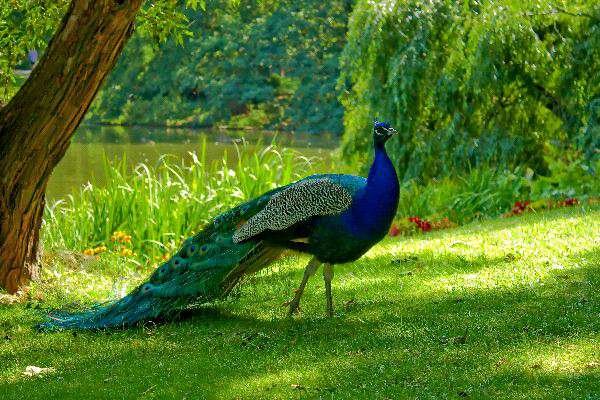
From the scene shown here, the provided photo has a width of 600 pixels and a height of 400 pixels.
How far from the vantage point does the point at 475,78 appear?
1250cm

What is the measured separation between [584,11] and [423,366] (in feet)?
27.7

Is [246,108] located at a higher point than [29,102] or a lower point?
lower

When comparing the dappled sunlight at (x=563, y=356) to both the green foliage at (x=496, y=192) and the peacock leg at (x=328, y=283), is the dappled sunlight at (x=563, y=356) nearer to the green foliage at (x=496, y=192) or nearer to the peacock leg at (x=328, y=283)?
the peacock leg at (x=328, y=283)

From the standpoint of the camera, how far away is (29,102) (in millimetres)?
6852

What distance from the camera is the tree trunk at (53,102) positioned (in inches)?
259

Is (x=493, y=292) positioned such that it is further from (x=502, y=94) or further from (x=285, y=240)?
(x=502, y=94)

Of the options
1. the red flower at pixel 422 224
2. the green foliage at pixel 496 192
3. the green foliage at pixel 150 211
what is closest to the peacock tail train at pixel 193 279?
the green foliage at pixel 150 211

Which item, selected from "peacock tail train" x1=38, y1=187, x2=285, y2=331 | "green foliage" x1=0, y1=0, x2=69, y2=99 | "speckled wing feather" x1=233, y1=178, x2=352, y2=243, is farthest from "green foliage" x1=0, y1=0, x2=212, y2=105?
"speckled wing feather" x1=233, y1=178, x2=352, y2=243

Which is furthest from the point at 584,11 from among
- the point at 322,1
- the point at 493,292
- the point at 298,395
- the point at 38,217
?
the point at 322,1

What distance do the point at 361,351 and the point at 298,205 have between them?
1.08m

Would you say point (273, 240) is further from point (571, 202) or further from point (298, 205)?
point (571, 202)

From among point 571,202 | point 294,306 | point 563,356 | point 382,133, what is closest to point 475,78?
point 571,202

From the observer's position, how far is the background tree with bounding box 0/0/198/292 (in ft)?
21.6

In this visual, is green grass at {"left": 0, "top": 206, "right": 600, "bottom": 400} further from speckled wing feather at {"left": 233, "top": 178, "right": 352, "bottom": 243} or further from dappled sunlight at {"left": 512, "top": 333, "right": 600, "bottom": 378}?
speckled wing feather at {"left": 233, "top": 178, "right": 352, "bottom": 243}
